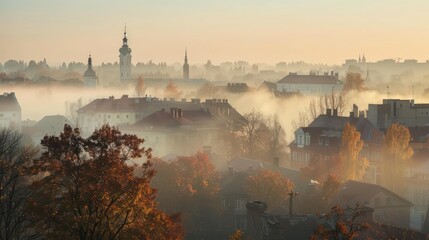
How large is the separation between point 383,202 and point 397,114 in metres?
26.6

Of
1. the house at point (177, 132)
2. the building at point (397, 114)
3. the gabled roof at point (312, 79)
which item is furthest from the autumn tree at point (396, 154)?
the gabled roof at point (312, 79)

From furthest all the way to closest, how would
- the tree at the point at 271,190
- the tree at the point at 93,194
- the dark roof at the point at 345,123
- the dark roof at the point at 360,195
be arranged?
1. the dark roof at the point at 345,123
2. the tree at the point at 271,190
3. the dark roof at the point at 360,195
4. the tree at the point at 93,194

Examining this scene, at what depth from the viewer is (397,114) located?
243 ft

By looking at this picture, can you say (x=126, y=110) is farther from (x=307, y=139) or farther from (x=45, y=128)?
(x=307, y=139)

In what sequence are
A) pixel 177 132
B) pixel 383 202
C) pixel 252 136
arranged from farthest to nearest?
pixel 252 136
pixel 177 132
pixel 383 202

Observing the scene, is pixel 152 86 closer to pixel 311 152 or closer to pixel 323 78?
pixel 323 78

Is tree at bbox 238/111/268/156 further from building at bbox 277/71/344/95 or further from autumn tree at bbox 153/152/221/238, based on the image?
building at bbox 277/71/344/95

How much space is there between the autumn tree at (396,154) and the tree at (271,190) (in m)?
12.4

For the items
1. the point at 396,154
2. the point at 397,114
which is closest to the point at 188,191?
the point at 396,154

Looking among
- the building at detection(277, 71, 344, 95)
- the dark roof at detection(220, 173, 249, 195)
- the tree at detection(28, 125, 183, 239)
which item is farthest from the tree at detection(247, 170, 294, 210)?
the building at detection(277, 71, 344, 95)

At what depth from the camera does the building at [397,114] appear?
7212 centimetres

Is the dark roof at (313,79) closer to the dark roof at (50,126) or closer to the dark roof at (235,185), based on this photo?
the dark roof at (50,126)

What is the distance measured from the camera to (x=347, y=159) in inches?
2502

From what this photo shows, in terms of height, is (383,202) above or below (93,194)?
below
